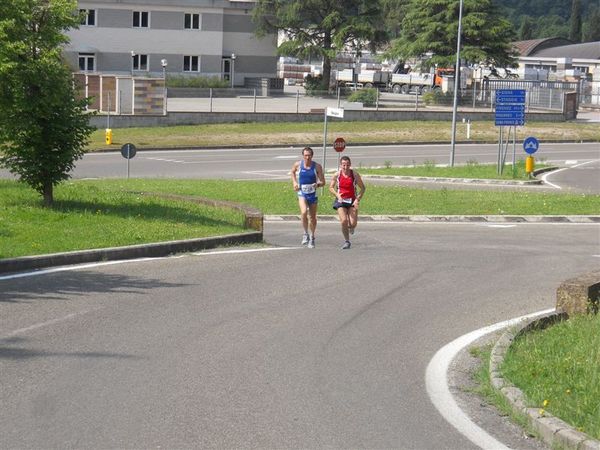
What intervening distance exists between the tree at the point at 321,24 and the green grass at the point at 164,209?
43.5 m

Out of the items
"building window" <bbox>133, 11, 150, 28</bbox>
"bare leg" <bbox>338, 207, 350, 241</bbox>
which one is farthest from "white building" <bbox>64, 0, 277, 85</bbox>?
"bare leg" <bbox>338, 207, 350, 241</bbox>

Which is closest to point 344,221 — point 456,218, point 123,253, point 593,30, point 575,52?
point 123,253

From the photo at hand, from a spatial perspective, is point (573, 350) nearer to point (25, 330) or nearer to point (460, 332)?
point (460, 332)

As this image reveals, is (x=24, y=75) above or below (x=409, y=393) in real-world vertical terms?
above

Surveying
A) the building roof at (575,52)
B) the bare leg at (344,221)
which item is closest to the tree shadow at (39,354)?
the bare leg at (344,221)

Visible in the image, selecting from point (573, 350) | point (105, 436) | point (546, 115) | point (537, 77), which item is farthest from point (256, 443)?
point (537, 77)

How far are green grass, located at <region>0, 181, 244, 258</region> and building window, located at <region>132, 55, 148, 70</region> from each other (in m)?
53.9

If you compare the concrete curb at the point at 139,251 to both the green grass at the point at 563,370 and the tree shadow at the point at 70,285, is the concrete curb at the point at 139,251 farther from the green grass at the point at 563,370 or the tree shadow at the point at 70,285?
the green grass at the point at 563,370

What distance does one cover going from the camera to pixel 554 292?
1438 cm

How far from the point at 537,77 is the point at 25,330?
8375cm

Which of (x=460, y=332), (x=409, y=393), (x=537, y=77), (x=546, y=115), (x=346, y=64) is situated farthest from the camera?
(x=346, y=64)

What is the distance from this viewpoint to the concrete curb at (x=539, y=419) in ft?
23.4

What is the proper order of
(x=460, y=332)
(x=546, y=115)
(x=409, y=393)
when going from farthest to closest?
(x=546, y=115)
(x=460, y=332)
(x=409, y=393)

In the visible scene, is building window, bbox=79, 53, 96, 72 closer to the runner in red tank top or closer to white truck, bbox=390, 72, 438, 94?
white truck, bbox=390, 72, 438, 94
